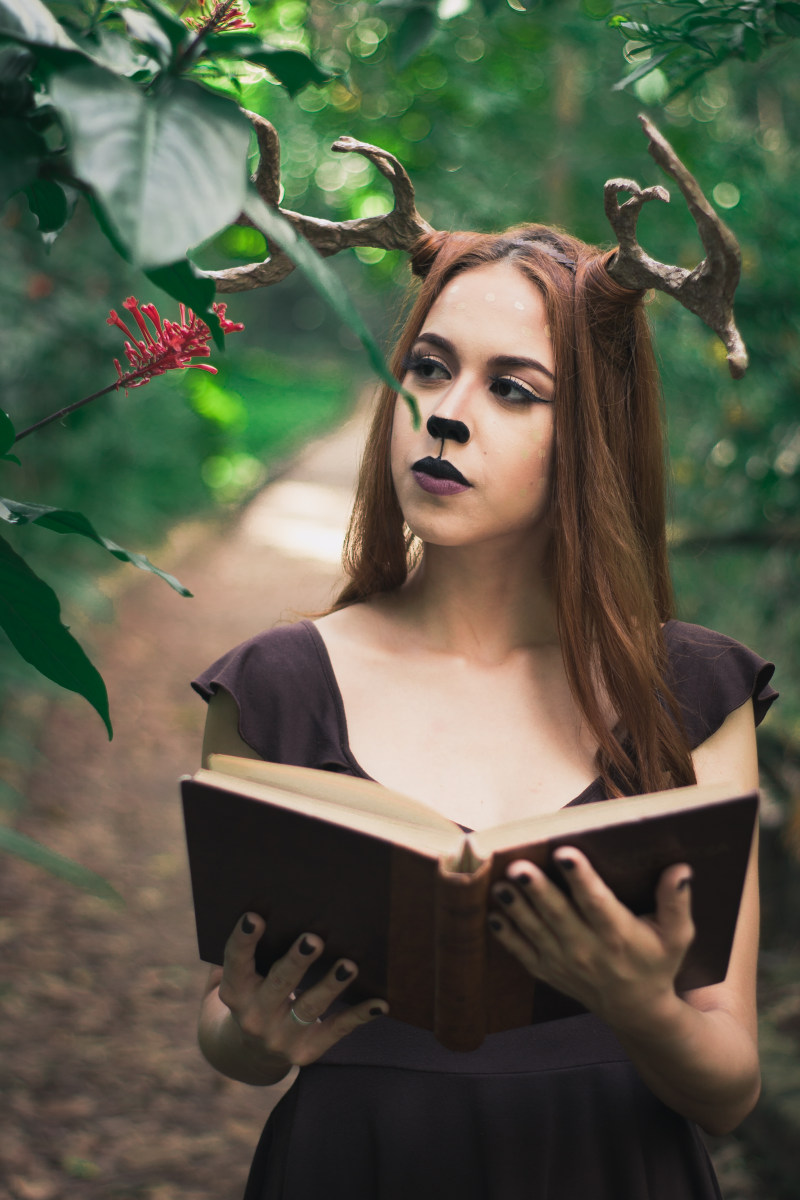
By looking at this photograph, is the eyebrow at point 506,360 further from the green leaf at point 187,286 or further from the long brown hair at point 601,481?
the green leaf at point 187,286

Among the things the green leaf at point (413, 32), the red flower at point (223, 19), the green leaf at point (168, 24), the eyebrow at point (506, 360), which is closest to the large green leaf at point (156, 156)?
the green leaf at point (168, 24)

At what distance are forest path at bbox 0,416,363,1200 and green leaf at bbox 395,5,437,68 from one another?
2.73 feet

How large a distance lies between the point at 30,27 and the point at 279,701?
33.6 inches

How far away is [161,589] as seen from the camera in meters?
8.81

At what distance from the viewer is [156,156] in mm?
598

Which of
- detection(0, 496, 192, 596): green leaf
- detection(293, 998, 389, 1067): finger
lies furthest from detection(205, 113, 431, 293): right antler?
detection(293, 998, 389, 1067): finger

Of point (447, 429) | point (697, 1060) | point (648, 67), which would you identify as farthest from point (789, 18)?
point (697, 1060)

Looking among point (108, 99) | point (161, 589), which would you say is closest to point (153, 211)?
point (108, 99)

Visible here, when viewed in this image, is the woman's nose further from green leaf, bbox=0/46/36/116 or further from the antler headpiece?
green leaf, bbox=0/46/36/116

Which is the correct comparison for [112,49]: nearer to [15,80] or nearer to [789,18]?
[15,80]

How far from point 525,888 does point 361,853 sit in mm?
150

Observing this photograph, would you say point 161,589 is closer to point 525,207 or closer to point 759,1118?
point 525,207

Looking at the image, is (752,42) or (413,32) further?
(752,42)

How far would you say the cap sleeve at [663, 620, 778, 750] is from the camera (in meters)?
1.37
